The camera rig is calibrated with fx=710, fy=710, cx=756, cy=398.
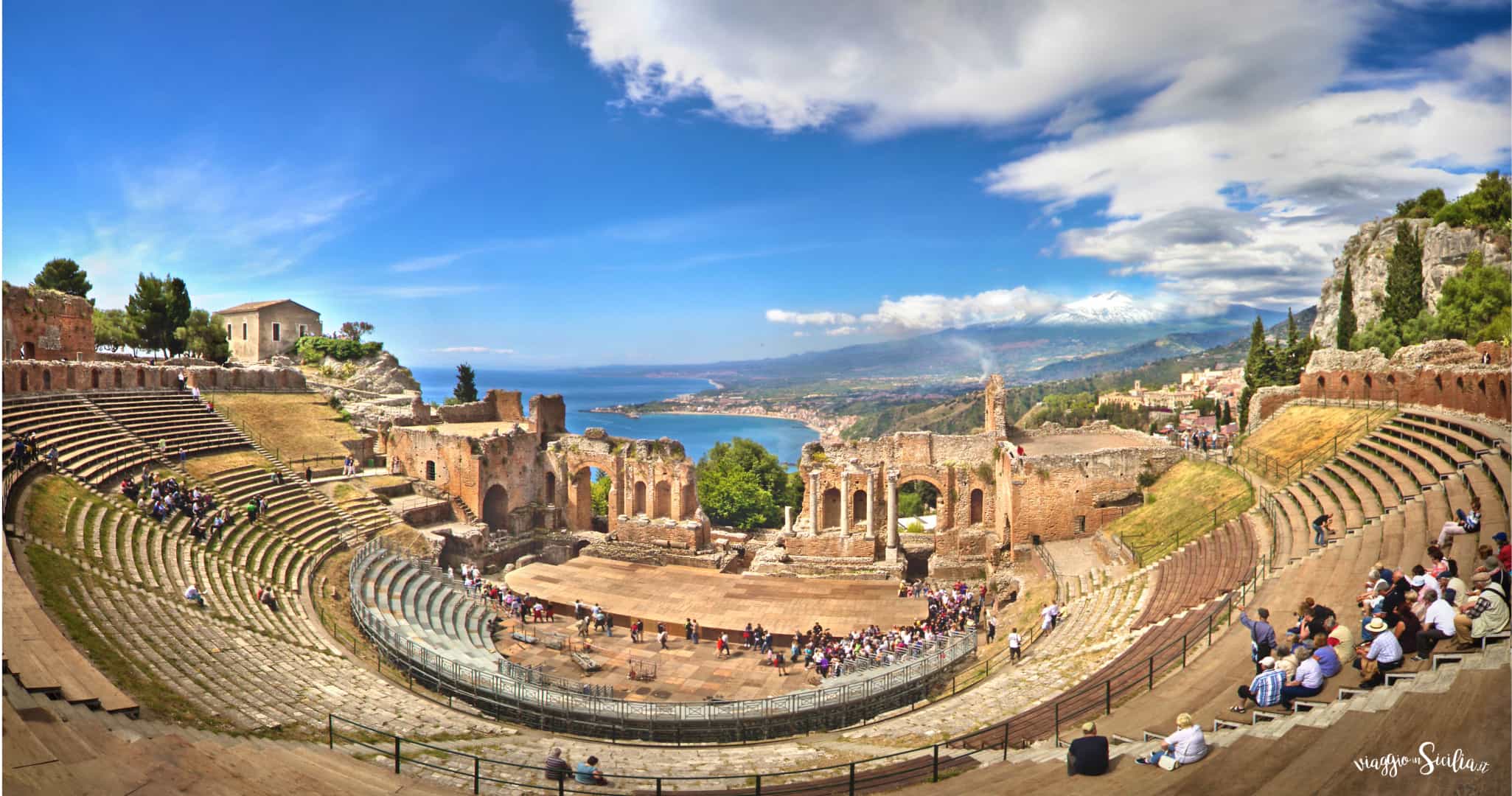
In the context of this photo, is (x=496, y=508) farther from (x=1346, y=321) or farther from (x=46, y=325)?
(x=1346, y=321)

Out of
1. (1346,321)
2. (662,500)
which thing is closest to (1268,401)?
(1346,321)

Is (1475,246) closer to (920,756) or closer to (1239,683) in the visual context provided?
(1239,683)

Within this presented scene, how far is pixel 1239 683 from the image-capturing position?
10.2m

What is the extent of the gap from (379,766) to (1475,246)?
56.1 m

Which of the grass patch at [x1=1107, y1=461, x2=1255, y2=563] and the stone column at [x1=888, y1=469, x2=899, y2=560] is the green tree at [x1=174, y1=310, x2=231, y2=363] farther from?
the grass patch at [x1=1107, y1=461, x2=1255, y2=563]

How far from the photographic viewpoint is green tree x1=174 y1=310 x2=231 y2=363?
4509 centimetres

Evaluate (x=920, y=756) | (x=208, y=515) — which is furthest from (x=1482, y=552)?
(x=208, y=515)

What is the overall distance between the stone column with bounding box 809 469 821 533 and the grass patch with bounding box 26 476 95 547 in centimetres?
2285

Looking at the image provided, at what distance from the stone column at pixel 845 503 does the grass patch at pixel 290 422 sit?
72.3ft

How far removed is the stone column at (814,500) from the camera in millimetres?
30219

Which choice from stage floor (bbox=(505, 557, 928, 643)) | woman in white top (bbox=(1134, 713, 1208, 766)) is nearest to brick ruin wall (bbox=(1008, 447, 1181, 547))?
stage floor (bbox=(505, 557, 928, 643))

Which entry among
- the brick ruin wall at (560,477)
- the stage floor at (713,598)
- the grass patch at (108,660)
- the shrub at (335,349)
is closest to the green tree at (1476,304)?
the stage floor at (713,598)

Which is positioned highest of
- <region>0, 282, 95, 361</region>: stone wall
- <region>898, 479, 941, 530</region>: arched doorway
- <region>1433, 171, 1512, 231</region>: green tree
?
<region>1433, 171, 1512, 231</region>: green tree

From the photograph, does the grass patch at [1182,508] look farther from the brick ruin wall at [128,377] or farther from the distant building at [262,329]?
the distant building at [262,329]
